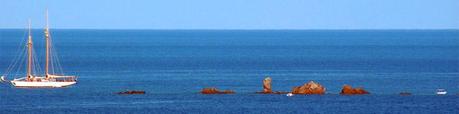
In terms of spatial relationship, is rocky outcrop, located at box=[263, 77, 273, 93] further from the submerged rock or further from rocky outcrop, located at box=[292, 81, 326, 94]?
rocky outcrop, located at box=[292, 81, 326, 94]

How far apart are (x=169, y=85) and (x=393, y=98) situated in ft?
79.0

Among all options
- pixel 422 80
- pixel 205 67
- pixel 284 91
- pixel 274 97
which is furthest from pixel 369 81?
pixel 205 67

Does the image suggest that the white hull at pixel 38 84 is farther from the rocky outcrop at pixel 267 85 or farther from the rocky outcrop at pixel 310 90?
the rocky outcrop at pixel 310 90

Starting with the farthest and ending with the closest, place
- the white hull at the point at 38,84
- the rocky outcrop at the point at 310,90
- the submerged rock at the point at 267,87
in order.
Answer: the white hull at the point at 38,84 < the submerged rock at the point at 267,87 < the rocky outcrop at the point at 310,90

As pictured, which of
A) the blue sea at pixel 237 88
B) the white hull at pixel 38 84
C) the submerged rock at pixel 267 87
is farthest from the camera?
the white hull at pixel 38 84

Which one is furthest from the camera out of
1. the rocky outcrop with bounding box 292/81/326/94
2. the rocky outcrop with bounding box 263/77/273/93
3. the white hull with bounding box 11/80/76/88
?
the white hull with bounding box 11/80/76/88

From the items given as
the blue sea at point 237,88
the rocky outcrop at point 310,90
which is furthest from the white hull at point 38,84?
the rocky outcrop at point 310,90

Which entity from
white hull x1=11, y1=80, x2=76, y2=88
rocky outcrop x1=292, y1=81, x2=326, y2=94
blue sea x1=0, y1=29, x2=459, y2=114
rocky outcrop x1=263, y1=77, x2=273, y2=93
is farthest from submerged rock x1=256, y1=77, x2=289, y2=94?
white hull x1=11, y1=80, x2=76, y2=88

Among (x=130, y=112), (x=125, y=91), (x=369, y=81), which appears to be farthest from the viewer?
(x=369, y=81)

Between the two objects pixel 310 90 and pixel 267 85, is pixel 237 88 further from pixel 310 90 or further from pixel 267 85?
pixel 310 90

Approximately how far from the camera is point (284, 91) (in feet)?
364

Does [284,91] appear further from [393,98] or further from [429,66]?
[429,66]

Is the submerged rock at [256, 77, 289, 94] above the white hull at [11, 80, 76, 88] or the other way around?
above

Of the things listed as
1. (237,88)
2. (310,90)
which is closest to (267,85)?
(310,90)
